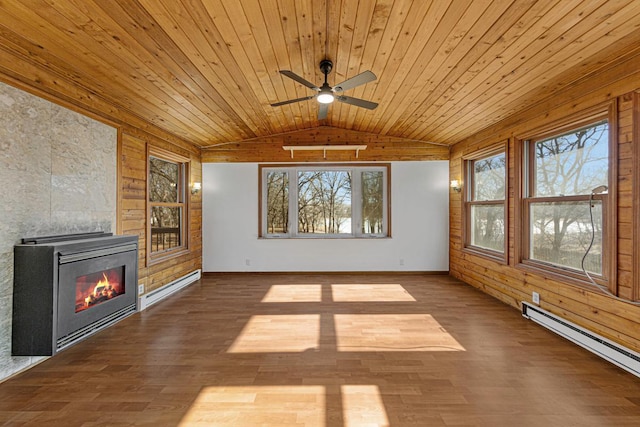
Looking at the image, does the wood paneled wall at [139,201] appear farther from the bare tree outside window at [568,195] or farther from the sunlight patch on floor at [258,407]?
the bare tree outside window at [568,195]

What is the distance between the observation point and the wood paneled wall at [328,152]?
5.62 metres

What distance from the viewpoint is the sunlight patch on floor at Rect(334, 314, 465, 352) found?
2711 mm

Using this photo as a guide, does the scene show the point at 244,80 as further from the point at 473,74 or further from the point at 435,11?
the point at 473,74

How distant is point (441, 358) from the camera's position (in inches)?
99.0

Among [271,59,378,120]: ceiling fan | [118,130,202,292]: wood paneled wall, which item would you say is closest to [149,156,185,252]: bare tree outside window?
[118,130,202,292]: wood paneled wall

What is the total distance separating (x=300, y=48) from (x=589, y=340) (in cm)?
369

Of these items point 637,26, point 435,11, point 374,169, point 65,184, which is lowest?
point 65,184

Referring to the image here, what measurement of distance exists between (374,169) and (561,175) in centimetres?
304

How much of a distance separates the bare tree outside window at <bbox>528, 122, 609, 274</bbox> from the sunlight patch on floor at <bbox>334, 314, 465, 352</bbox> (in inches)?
60.3

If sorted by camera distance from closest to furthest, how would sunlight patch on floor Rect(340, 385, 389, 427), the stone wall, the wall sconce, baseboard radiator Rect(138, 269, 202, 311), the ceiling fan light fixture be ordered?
sunlight patch on floor Rect(340, 385, 389, 427)
the stone wall
the ceiling fan light fixture
baseboard radiator Rect(138, 269, 202, 311)
the wall sconce

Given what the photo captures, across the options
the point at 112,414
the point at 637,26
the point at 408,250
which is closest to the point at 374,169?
the point at 408,250

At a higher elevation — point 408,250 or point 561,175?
point 561,175

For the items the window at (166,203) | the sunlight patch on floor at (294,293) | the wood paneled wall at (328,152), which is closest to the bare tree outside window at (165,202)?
the window at (166,203)

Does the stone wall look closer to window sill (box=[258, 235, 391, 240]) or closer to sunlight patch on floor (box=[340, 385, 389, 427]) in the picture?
sunlight patch on floor (box=[340, 385, 389, 427])
